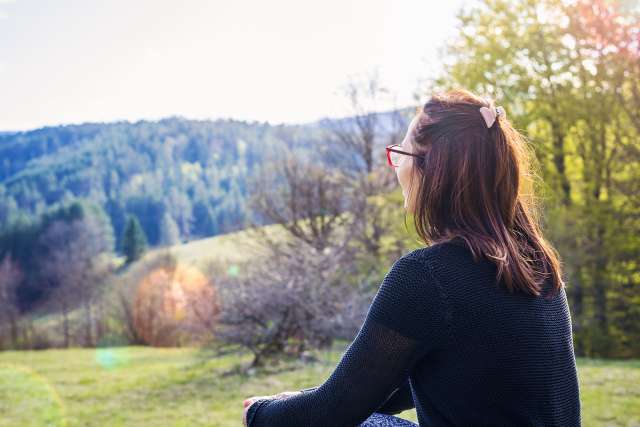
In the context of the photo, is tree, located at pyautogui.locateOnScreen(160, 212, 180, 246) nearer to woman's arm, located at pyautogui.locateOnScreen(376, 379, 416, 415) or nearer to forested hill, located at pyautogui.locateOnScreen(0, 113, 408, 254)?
forested hill, located at pyautogui.locateOnScreen(0, 113, 408, 254)

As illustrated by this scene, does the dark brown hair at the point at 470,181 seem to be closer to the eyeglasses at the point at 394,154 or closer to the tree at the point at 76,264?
the eyeglasses at the point at 394,154

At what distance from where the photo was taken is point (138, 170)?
5631cm

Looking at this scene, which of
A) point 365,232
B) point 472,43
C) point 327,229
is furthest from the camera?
point 327,229

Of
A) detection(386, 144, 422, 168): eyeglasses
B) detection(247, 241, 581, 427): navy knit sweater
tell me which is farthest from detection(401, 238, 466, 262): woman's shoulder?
detection(386, 144, 422, 168): eyeglasses

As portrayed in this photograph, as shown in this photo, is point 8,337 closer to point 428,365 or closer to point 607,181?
point 607,181

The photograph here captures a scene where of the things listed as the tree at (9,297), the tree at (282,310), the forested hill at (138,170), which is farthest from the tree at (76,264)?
the tree at (282,310)

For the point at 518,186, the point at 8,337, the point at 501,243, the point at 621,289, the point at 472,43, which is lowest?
the point at 8,337

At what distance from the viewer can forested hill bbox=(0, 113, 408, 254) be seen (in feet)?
165

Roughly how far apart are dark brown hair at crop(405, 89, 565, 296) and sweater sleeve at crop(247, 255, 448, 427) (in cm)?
18

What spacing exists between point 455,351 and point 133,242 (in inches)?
1886

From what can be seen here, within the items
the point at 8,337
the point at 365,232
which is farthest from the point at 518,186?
the point at 8,337

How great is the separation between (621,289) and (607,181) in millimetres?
2477

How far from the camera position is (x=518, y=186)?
1.58 metres

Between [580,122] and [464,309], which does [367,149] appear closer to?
[580,122]
